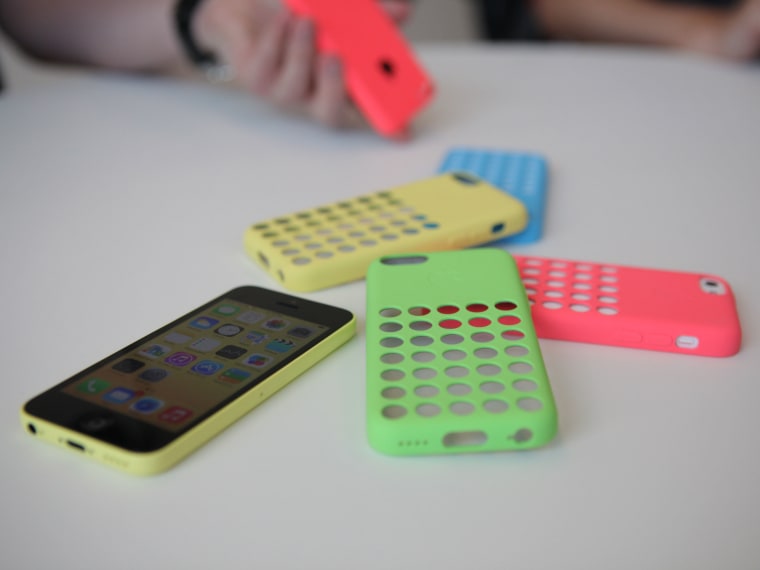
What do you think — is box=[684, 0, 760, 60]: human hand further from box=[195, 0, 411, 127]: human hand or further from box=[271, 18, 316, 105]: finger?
box=[271, 18, 316, 105]: finger

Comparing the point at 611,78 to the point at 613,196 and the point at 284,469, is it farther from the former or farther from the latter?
the point at 284,469

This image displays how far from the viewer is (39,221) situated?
1.88 feet

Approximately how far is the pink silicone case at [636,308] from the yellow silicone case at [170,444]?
0.15 meters

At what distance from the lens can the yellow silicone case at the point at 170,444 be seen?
33 centimetres

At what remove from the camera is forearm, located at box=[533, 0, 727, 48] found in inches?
45.5

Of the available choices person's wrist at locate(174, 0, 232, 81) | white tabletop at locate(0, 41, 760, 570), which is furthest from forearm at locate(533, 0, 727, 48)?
person's wrist at locate(174, 0, 232, 81)

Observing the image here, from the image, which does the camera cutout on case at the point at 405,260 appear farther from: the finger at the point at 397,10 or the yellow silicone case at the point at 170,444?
the finger at the point at 397,10

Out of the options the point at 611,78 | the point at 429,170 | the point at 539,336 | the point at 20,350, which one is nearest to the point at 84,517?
the point at 20,350

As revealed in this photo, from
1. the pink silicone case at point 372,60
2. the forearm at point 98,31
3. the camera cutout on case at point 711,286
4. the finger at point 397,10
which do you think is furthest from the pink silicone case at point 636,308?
the forearm at point 98,31

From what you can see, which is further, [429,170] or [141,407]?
[429,170]

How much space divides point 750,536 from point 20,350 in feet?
1.25

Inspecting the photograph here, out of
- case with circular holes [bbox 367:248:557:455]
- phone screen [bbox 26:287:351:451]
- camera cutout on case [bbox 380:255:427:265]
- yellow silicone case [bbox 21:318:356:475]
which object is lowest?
yellow silicone case [bbox 21:318:356:475]

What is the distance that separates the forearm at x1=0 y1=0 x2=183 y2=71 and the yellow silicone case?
627 millimetres

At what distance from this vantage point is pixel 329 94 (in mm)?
713
